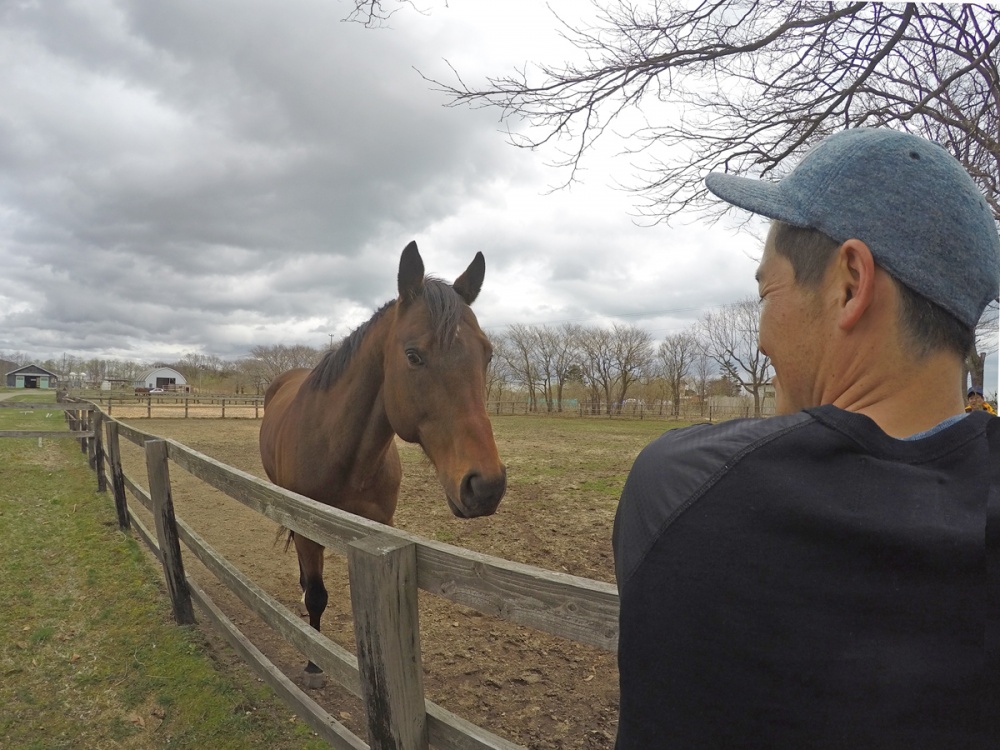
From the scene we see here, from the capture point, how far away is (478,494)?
2.28 metres

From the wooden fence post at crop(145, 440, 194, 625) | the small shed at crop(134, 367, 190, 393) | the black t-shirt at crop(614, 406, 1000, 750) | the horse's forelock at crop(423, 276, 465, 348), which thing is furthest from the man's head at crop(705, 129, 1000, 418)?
the small shed at crop(134, 367, 190, 393)

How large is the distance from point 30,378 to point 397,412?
451 feet

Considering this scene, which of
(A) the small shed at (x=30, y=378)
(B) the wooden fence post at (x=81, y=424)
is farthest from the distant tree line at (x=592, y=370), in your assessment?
(A) the small shed at (x=30, y=378)

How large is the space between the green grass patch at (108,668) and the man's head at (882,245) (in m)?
3.33

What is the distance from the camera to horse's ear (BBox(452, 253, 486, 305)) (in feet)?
10.5

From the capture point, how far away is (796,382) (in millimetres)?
804

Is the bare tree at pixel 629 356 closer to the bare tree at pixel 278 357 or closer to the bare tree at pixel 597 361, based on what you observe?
the bare tree at pixel 597 361

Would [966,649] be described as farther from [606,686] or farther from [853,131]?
[606,686]

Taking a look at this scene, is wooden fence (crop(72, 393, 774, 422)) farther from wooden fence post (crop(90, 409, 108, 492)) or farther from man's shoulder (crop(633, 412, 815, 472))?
man's shoulder (crop(633, 412, 815, 472))

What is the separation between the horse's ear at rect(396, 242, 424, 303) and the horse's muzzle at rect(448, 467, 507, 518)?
1137 millimetres

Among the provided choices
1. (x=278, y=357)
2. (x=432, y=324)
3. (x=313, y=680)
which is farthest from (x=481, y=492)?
(x=278, y=357)

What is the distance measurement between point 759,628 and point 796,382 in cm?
41

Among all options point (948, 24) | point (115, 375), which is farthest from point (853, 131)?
point (115, 375)

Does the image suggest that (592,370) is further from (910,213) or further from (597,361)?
(910,213)
